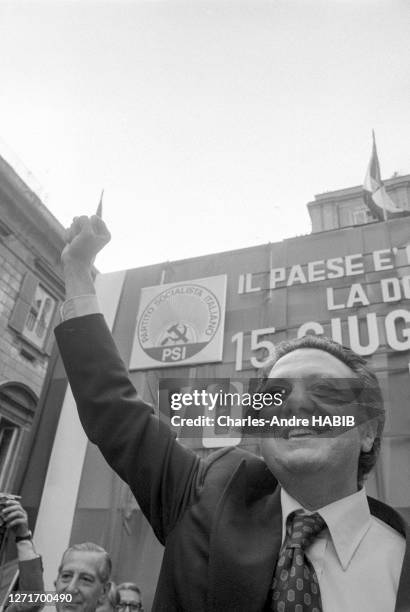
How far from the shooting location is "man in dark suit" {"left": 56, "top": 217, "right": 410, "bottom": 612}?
769mm

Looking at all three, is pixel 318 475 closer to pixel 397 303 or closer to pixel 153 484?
pixel 153 484

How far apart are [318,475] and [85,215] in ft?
2.17

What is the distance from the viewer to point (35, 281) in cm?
981

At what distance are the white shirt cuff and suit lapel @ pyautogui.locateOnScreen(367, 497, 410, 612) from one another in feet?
2.17

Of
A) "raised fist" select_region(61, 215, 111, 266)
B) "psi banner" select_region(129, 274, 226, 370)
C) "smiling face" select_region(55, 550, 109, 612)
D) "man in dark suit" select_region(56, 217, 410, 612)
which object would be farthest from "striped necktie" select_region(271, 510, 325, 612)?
"psi banner" select_region(129, 274, 226, 370)

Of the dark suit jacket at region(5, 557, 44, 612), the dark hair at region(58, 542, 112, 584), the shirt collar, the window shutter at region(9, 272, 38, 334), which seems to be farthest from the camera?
the window shutter at region(9, 272, 38, 334)

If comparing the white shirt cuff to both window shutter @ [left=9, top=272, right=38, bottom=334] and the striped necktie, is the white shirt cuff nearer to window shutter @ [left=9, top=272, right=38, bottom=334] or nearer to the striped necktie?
the striped necktie

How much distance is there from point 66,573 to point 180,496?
6.54 feet

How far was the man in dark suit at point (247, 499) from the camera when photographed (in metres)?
0.77

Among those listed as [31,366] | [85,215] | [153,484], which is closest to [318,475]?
[153,484]

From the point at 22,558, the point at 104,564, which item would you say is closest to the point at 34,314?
the point at 104,564

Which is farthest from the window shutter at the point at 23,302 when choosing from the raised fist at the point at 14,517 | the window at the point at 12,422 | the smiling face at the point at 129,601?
the raised fist at the point at 14,517

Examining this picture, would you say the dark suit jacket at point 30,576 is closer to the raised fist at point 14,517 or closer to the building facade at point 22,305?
the raised fist at point 14,517

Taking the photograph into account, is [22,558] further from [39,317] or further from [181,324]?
[39,317]
